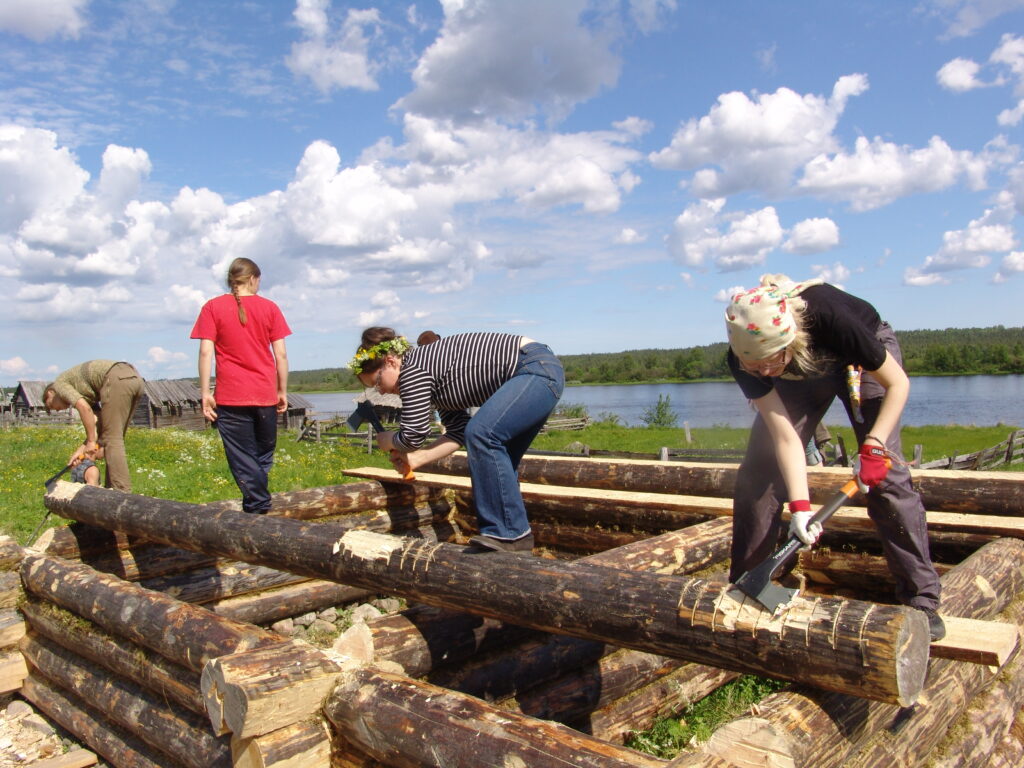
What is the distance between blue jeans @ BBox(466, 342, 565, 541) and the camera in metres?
3.66

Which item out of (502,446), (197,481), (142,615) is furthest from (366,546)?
(197,481)

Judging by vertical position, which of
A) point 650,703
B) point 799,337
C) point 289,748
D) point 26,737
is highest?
point 799,337

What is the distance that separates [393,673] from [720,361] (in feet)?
336

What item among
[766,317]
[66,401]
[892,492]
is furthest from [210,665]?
[66,401]

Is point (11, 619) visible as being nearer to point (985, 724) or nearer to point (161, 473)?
point (985, 724)

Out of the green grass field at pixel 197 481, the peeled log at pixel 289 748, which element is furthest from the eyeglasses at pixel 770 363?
the peeled log at pixel 289 748

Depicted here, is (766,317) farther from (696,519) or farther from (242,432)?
(242,432)

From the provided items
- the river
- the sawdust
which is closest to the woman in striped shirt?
the sawdust

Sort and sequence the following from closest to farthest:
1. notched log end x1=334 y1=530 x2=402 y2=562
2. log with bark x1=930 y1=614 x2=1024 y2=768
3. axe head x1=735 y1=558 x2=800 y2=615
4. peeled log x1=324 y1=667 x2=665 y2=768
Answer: peeled log x1=324 y1=667 x2=665 y2=768, axe head x1=735 y1=558 x2=800 y2=615, log with bark x1=930 y1=614 x2=1024 y2=768, notched log end x1=334 y1=530 x2=402 y2=562

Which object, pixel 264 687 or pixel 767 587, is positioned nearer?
pixel 767 587

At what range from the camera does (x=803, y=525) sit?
8.74 ft

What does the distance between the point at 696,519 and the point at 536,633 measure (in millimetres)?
2065

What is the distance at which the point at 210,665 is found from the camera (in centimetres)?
283

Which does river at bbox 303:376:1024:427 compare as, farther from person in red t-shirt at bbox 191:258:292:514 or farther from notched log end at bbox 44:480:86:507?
person in red t-shirt at bbox 191:258:292:514
